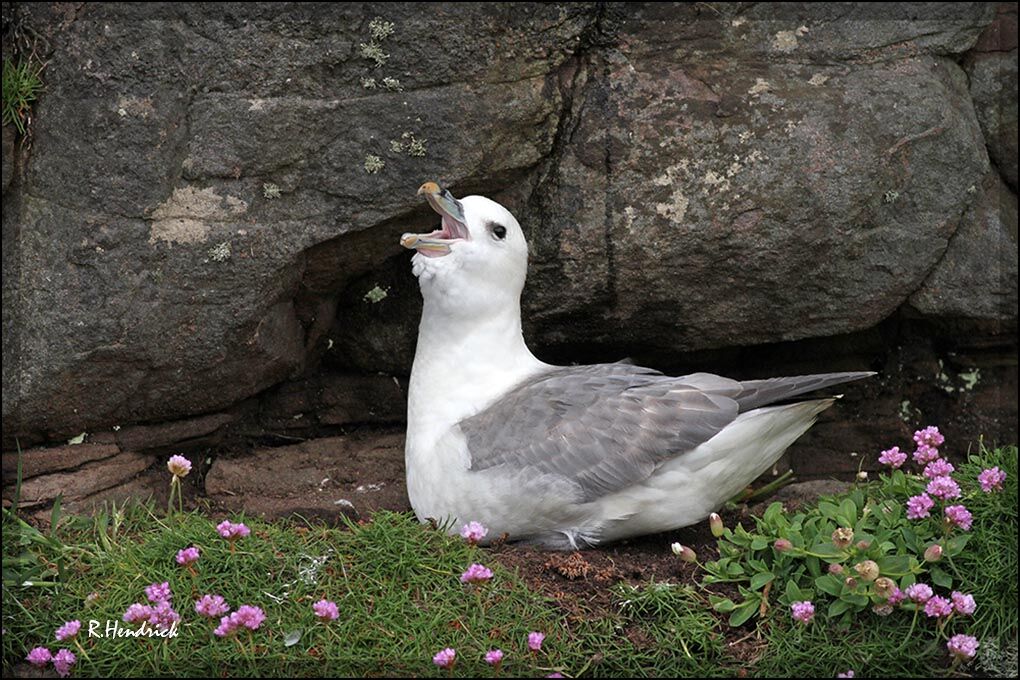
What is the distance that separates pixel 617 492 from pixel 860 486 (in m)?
0.77

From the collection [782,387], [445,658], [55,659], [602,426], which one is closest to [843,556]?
[782,387]

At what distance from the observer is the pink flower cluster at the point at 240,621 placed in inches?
120

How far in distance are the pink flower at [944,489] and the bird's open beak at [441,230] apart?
5.01ft

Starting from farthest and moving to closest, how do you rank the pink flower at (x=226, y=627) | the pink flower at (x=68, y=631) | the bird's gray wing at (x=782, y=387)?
the bird's gray wing at (x=782, y=387) → the pink flower at (x=68, y=631) → the pink flower at (x=226, y=627)

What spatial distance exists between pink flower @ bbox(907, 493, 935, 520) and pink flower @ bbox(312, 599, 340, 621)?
1534mm

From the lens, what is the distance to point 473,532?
3.47 meters

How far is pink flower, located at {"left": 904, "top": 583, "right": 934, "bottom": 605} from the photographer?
312 cm

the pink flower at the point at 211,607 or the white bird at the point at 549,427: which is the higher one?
the white bird at the point at 549,427

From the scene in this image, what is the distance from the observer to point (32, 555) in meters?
3.49

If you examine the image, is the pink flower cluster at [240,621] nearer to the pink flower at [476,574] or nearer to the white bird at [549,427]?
the pink flower at [476,574]

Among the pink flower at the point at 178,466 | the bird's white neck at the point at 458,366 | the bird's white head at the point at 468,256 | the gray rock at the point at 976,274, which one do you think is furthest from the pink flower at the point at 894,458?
the pink flower at the point at 178,466

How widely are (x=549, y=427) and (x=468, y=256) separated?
23.4 inches

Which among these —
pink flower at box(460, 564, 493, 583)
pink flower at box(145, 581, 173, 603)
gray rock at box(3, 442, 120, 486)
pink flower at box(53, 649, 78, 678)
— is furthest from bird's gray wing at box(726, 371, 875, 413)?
gray rock at box(3, 442, 120, 486)

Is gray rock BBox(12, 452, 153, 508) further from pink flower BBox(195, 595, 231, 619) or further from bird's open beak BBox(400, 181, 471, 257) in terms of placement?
bird's open beak BBox(400, 181, 471, 257)
